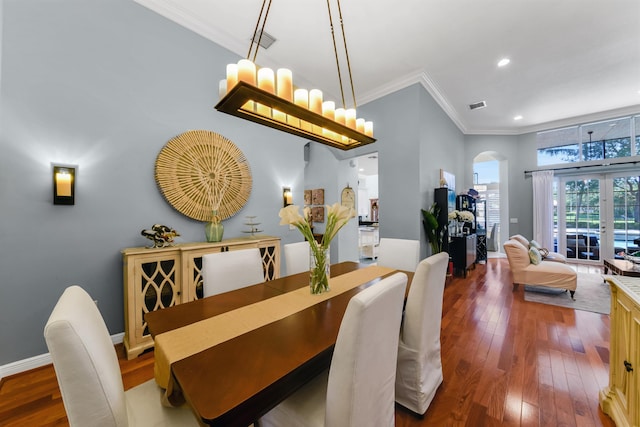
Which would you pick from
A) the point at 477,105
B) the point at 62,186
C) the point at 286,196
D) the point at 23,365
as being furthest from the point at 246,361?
the point at 477,105

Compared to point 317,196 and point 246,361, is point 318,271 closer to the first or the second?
point 246,361

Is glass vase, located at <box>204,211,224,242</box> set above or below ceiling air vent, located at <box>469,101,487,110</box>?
below

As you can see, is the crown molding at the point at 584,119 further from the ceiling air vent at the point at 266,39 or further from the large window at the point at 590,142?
the ceiling air vent at the point at 266,39

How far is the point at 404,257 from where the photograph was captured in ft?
8.04

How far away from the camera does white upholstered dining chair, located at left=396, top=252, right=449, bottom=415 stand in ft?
4.53

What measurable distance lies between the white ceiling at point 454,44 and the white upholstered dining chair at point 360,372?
9.55 feet

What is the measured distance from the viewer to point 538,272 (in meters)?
3.52

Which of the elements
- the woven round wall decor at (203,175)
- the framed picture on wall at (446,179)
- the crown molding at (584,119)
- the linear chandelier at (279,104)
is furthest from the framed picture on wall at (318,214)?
the crown molding at (584,119)


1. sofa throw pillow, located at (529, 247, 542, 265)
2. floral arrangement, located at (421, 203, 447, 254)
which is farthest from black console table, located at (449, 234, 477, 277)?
sofa throw pillow, located at (529, 247, 542, 265)

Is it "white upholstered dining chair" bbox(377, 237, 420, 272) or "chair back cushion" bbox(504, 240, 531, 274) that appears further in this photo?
"chair back cushion" bbox(504, 240, 531, 274)

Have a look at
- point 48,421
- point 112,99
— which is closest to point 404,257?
point 48,421

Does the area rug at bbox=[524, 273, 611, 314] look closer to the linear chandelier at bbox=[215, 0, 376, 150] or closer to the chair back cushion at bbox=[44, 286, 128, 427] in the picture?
the linear chandelier at bbox=[215, 0, 376, 150]

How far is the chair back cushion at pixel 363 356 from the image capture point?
2.62ft

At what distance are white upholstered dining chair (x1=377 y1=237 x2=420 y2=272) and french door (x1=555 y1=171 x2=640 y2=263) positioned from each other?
5.88 metres
